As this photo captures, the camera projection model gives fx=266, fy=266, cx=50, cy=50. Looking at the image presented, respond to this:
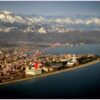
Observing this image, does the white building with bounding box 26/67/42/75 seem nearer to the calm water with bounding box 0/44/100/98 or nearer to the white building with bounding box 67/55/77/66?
the calm water with bounding box 0/44/100/98

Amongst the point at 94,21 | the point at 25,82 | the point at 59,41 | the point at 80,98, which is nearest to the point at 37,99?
the point at 25,82

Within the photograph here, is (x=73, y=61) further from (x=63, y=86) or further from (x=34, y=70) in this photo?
(x=34, y=70)

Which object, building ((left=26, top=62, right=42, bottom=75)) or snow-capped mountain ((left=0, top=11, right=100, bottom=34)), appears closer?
building ((left=26, top=62, right=42, bottom=75))

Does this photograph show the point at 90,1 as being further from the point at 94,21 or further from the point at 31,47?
the point at 31,47

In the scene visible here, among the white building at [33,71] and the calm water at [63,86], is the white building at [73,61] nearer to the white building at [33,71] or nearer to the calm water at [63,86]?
the calm water at [63,86]

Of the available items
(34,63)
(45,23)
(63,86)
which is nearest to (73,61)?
(63,86)

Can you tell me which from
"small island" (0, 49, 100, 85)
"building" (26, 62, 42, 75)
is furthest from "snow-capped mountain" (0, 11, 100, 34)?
"building" (26, 62, 42, 75)
